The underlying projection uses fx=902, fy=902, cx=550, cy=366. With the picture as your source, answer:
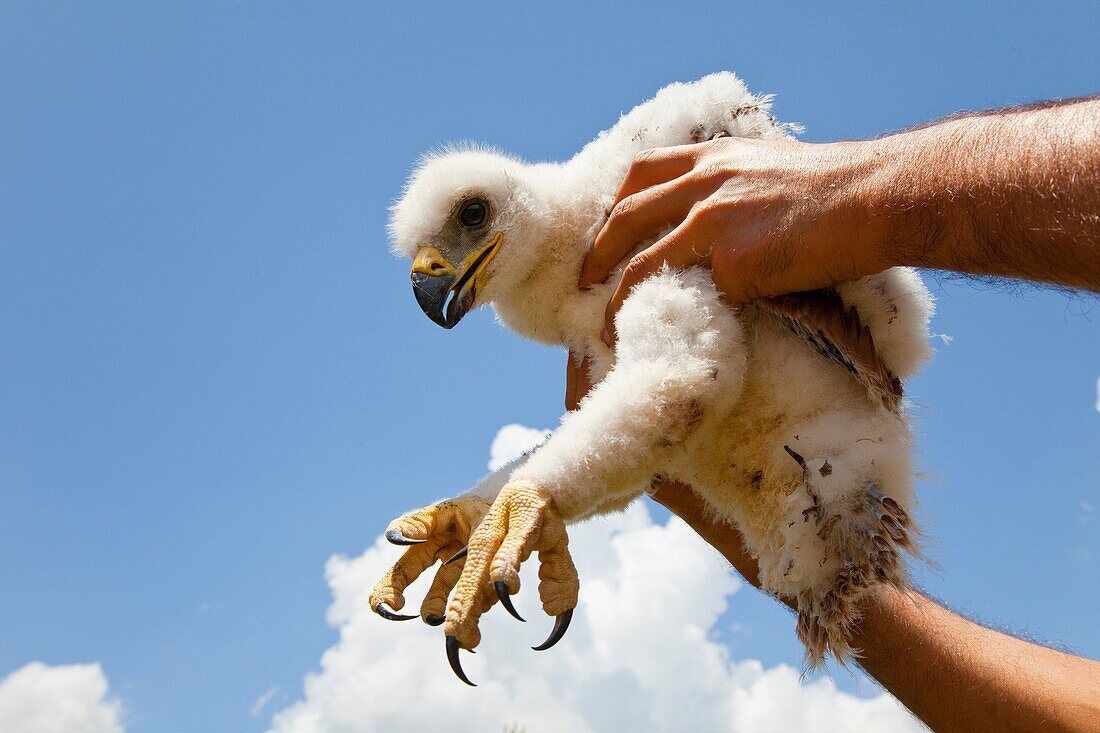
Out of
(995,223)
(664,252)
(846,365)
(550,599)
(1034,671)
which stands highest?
(664,252)

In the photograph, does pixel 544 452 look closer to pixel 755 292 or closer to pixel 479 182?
pixel 755 292

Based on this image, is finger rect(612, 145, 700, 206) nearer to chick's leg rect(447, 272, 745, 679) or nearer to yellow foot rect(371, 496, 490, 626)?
chick's leg rect(447, 272, 745, 679)

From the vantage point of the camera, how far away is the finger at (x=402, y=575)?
116 inches

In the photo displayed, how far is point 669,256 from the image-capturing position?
3078mm

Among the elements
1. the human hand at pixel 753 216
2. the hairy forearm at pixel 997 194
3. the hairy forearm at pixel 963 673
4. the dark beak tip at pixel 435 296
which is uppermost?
the dark beak tip at pixel 435 296

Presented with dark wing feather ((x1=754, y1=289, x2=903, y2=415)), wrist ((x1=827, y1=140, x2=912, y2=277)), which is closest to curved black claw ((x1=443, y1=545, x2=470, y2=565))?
dark wing feather ((x1=754, y1=289, x2=903, y2=415))

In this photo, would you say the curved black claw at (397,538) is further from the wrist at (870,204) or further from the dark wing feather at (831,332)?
the wrist at (870,204)

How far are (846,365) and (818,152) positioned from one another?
2.29ft

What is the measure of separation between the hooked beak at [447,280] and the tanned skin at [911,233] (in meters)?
0.43

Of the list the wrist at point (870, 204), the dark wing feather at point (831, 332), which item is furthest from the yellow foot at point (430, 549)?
the wrist at point (870, 204)

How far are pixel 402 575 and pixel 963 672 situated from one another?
7.00 ft

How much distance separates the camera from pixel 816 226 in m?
2.73

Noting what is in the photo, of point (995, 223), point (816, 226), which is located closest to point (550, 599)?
point (816, 226)

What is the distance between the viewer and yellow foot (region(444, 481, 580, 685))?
8.07 ft
